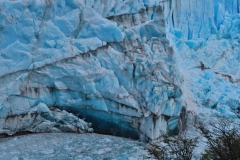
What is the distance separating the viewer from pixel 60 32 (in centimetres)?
714

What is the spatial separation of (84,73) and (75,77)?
19 centimetres

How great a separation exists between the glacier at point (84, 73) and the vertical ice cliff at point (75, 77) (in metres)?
0.02

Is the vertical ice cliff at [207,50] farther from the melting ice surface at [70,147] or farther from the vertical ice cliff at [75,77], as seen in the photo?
the melting ice surface at [70,147]

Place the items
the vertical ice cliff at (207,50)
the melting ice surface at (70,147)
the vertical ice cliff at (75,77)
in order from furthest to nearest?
the vertical ice cliff at (207,50), the vertical ice cliff at (75,77), the melting ice surface at (70,147)

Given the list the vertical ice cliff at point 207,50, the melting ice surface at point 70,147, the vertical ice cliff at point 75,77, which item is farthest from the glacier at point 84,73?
the vertical ice cliff at point 207,50

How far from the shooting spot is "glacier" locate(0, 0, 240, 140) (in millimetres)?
6715

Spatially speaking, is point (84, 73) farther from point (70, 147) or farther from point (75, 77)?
point (70, 147)

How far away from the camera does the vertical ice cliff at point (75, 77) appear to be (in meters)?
6.70

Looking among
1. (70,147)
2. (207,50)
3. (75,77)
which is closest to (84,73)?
(75,77)

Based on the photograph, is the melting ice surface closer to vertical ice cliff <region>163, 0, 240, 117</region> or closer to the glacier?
the glacier

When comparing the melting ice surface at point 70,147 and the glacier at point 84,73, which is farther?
the glacier at point 84,73

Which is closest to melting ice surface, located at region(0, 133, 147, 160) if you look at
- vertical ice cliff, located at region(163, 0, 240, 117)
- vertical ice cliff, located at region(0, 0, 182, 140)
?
vertical ice cliff, located at region(0, 0, 182, 140)

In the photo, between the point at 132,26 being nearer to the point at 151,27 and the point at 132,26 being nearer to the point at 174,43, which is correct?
the point at 151,27

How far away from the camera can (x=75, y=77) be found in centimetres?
695
